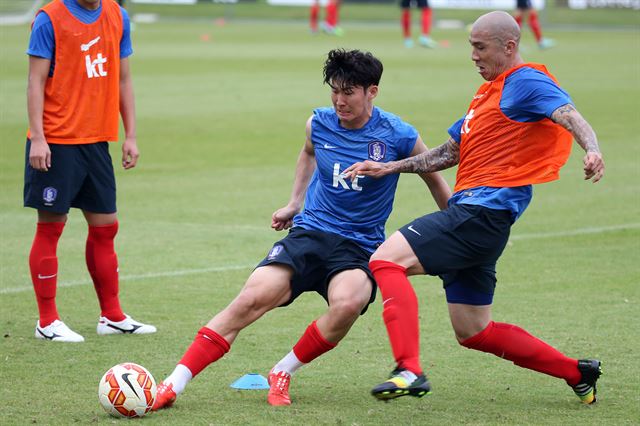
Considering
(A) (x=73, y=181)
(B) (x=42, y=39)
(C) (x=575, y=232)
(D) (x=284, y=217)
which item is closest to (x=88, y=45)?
(B) (x=42, y=39)

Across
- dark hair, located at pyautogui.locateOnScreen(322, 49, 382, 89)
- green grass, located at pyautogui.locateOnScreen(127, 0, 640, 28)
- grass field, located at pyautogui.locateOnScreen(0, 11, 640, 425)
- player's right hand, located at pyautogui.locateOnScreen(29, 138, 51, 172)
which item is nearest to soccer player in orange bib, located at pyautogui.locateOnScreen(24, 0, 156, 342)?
player's right hand, located at pyautogui.locateOnScreen(29, 138, 51, 172)

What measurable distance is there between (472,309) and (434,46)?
2755cm

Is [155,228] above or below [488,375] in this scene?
below

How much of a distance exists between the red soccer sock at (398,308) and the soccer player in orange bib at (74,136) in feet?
8.30

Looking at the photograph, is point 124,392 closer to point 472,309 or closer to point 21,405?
point 21,405

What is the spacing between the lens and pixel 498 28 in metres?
5.88

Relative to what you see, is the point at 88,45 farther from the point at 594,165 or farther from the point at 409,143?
the point at 594,165

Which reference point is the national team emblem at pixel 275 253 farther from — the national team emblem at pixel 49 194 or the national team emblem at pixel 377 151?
the national team emblem at pixel 49 194

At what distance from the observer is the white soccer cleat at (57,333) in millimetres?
7441

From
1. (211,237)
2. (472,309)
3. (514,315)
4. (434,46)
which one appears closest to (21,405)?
(472,309)

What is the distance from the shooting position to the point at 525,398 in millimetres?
6254

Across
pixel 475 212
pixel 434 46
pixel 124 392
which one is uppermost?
pixel 475 212

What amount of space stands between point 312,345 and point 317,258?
0.45 m

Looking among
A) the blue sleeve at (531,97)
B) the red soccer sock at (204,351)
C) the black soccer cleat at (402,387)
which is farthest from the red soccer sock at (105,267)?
the blue sleeve at (531,97)
